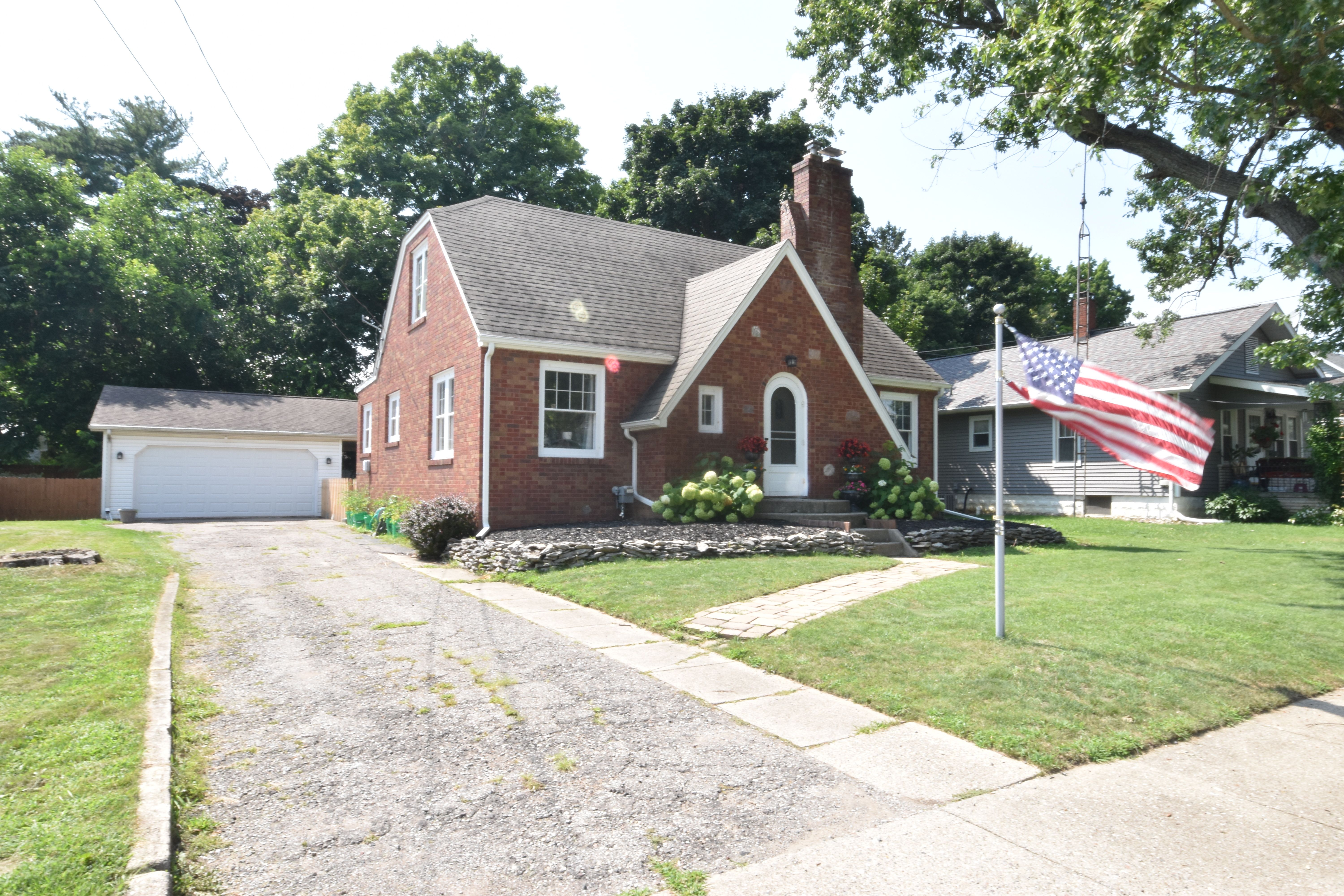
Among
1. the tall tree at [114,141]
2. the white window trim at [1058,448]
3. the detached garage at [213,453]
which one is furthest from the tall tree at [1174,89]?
the tall tree at [114,141]

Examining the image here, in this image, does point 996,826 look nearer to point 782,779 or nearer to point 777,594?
point 782,779

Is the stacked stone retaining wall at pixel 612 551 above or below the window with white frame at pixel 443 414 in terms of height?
below

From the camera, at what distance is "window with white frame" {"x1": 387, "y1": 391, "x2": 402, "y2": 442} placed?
19.1 meters

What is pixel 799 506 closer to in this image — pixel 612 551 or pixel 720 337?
pixel 720 337

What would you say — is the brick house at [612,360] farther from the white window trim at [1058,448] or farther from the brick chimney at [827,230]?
the white window trim at [1058,448]

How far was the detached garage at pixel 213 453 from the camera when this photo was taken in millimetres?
23453

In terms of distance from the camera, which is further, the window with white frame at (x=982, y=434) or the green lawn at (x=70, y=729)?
the window with white frame at (x=982, y=434)

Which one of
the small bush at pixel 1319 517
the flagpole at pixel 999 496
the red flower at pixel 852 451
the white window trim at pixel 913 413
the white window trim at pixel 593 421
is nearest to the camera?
the flagpole at pixel 999 496

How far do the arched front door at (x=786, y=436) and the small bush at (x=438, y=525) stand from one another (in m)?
→ 5.86

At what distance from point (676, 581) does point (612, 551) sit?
2128 mm

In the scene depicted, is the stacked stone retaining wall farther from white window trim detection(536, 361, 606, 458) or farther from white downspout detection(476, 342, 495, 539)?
white window trim detection(536, 361, 606, 458)

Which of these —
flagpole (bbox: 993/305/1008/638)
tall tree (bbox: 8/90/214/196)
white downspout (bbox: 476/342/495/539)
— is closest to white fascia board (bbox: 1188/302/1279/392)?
flagpole (bbox: 993/305/1008/638)

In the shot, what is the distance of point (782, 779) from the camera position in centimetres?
397

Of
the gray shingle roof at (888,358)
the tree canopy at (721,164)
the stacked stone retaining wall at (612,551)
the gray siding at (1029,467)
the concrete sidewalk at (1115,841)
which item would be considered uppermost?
the tree canopy at (721,164)
